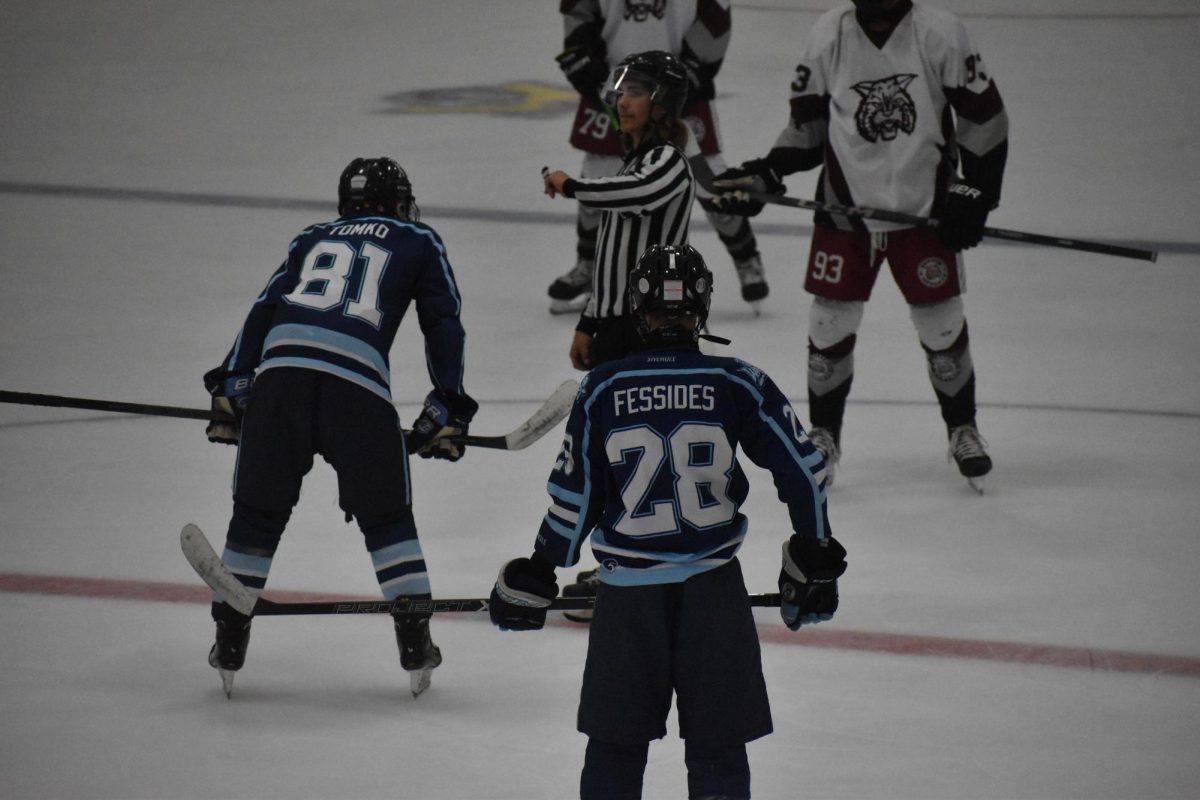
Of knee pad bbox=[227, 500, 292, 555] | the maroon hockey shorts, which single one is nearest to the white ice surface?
knee pad bbox=[227, 500, 292, 555]

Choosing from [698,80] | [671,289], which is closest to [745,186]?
[698,80]

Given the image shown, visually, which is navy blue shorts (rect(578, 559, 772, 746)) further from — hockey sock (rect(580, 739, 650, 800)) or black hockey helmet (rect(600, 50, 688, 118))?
black hockey helmet (rect(600, 50, 688, 118))

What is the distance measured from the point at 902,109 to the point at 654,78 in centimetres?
115

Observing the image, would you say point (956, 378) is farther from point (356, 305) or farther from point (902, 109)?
point (356, 305)

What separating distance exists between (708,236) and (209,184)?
2.54m

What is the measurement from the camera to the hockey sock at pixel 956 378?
16.3ft

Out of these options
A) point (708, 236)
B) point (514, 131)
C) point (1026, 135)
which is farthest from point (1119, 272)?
point (514, 131)

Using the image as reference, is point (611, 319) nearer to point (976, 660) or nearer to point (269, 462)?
point (269, 462)

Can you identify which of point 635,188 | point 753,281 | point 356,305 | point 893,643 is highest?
point 635,188

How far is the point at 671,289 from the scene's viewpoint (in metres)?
2.81

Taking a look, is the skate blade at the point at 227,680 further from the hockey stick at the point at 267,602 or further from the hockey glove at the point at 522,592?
the hockey glove at the point at 522,592

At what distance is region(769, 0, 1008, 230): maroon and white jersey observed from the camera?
4695mm

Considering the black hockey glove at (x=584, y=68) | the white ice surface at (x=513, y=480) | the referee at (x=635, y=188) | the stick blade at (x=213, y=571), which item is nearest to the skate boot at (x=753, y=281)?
the white ice surface at (x=513, y=480)

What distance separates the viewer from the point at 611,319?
4.00 metres
